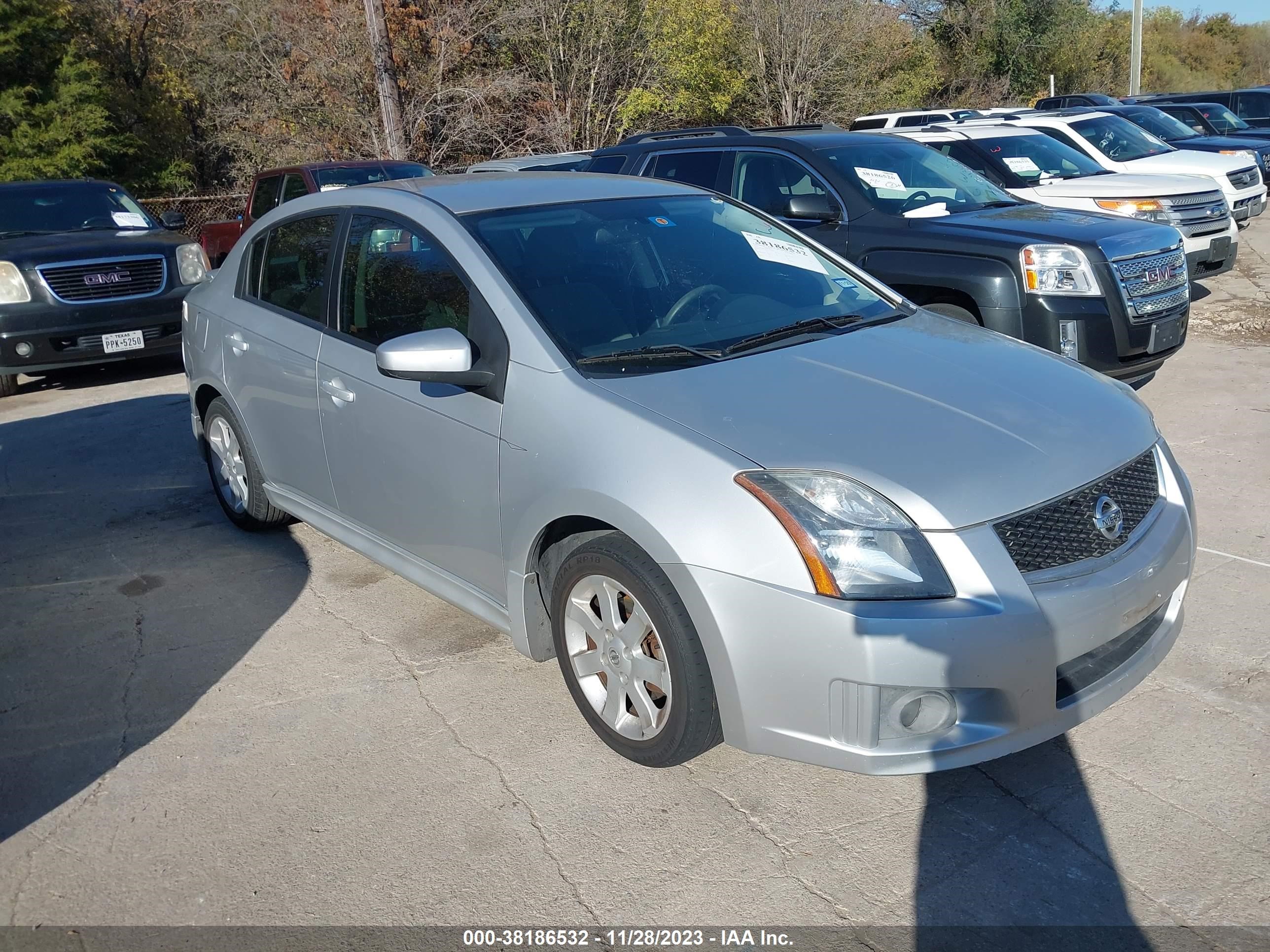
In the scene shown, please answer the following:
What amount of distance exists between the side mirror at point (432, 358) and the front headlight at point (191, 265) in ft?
23.6

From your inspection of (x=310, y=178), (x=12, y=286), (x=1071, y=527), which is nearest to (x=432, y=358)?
(x=1071, y=527)

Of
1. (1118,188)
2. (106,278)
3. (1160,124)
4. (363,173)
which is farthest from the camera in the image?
(1160,124)

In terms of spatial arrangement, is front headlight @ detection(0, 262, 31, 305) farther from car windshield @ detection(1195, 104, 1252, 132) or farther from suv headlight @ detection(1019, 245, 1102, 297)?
car windshield @ detection(1195, 104, 1252, 132)

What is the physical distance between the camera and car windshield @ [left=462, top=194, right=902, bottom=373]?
149 inches

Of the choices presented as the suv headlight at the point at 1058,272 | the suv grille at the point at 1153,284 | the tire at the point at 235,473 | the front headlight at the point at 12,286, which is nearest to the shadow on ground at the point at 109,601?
the tire at the point at 235,473

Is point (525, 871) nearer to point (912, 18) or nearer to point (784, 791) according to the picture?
point (784, 791)

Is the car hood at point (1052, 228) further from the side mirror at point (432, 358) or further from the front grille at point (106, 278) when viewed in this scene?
the front grille at point (106, 278)

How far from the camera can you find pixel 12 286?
9.20 meters

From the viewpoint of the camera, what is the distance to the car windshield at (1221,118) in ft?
67.3

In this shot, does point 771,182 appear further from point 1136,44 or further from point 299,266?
point 1136,44

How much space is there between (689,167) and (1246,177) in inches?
362

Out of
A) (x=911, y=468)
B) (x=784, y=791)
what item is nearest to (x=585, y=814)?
(x=784, y=791)

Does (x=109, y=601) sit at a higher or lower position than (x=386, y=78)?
lower

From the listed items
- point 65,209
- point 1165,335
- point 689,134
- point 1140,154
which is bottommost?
point 1165,335
